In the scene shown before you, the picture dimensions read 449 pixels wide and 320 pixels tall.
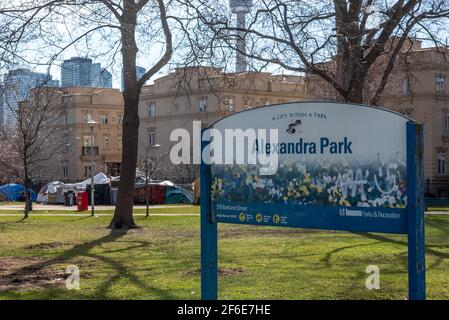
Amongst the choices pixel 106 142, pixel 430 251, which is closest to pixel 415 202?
pixel 430 251

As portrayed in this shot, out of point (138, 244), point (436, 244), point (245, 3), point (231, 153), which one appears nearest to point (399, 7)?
point (245, 3)

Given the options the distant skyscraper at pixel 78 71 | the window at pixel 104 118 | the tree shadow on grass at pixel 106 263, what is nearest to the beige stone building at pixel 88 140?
the window at pixel 104 118

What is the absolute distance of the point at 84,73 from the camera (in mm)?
16047

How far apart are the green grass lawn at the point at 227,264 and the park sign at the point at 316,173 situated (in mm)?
1734

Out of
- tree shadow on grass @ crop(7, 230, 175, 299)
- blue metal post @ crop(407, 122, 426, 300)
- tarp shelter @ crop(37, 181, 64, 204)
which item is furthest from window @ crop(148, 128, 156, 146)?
blue metal post @ crop(407, 122, 426, 300)

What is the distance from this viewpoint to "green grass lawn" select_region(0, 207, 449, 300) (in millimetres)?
9109

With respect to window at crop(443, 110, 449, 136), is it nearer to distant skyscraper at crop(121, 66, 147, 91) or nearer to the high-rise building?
distant skyscraper at crop(121, 66, 147, 91)

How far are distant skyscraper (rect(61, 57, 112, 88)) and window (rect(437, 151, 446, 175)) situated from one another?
158 feet

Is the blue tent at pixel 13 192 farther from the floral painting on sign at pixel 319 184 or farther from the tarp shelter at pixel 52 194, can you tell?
the floral painting on sign at pixel 319 184

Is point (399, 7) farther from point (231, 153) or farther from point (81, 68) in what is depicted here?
point (231, 153)

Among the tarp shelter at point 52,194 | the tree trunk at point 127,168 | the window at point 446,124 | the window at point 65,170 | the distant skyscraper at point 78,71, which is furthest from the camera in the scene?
the window at point 65,170

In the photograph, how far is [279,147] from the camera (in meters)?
7.21

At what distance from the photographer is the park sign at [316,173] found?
20.7ft

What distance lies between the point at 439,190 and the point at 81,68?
47.5 m
